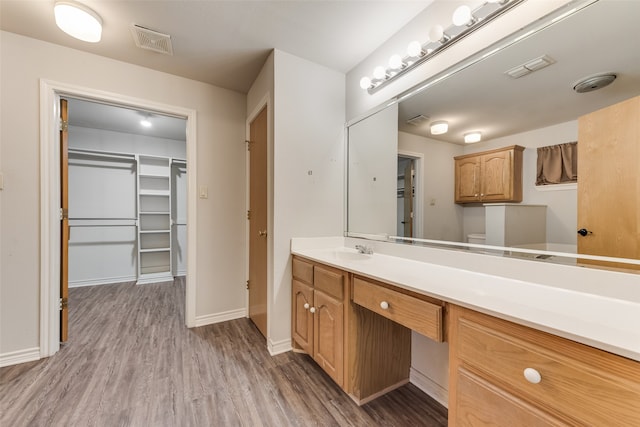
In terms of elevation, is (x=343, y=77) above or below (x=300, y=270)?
above

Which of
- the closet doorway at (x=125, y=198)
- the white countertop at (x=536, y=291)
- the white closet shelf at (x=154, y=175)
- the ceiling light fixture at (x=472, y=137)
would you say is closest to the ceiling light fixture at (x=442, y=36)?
the ceiling light fixture at (x=472, y=137)

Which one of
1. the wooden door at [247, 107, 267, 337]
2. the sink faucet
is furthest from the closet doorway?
the sink faucet

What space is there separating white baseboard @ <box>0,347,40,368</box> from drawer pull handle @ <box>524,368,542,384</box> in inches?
117

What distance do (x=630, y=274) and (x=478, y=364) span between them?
0.60 meters

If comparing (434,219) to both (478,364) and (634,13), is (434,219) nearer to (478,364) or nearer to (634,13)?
(478,364)

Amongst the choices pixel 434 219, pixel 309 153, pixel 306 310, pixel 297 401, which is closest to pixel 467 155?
pixel 434 219

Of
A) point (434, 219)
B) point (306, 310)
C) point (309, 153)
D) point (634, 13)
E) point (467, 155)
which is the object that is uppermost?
point (634, 13)

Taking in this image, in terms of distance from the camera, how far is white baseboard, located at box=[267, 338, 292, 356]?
1.91m

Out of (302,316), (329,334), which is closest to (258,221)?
(302,316)

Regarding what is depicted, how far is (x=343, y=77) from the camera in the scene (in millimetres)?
2199

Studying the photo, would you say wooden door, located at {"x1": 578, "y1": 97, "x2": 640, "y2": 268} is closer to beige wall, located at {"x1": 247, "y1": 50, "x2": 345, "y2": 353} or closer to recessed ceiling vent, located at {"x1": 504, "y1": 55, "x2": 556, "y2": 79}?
recessed ceiling vent, located at {"x1": 504, "y1": 55, "x2": 556, "y2": 79}

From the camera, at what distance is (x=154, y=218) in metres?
4.08

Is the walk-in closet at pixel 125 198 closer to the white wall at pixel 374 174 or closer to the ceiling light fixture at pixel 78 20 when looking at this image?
the ceiling light fixture at pixel 78 20

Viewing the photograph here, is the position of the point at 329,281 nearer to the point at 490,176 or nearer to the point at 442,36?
the point at 490,176
